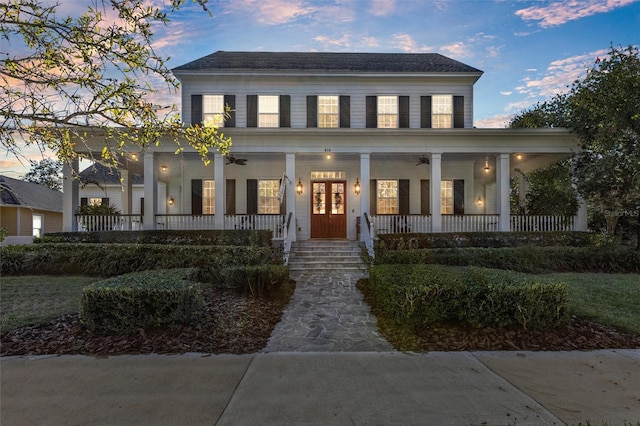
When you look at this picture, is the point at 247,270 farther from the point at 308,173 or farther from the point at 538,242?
the point at 538,242

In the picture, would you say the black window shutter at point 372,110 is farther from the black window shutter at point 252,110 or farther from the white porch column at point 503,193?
the white porch column at point 503,193

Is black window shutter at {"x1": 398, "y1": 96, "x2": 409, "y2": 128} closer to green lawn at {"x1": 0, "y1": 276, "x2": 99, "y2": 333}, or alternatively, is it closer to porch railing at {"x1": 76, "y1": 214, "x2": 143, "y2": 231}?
porch railing at {"x1": 76, "y1": 214, "x2": 143, "y2": 231}

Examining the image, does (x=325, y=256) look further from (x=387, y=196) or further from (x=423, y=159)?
(x=423, y=159)

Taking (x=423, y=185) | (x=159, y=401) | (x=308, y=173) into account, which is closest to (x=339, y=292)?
(x=159, y=401)

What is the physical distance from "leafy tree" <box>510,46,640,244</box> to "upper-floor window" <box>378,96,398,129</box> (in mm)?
6027

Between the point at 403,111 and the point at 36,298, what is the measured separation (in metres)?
12.9

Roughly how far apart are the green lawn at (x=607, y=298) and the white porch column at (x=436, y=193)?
3813 millimetres

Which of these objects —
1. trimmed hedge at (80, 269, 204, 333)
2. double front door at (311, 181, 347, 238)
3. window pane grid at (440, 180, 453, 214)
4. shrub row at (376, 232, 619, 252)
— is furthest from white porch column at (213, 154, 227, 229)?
window pane grid at (440, 180, 453, 214)

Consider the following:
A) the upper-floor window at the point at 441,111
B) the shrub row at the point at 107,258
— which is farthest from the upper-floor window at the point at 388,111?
the shrub row at the point at 107,258

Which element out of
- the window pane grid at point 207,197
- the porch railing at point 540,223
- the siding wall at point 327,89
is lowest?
the porch railing at point 540,223

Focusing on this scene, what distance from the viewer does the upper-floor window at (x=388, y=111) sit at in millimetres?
13617

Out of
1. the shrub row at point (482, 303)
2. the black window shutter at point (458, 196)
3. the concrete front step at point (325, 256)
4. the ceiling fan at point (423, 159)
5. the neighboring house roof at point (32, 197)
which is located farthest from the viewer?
the neighboring house roof at point (32, 197)

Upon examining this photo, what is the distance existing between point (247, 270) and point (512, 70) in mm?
13348

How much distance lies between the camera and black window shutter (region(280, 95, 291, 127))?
1355cm
